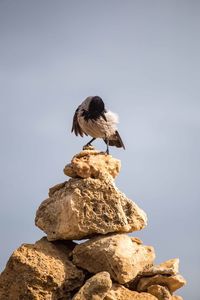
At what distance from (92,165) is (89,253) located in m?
2.07

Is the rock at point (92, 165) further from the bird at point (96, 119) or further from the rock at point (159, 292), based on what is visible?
the rock at point (159, 292)

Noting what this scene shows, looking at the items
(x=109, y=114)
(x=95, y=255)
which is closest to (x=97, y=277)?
(x=95, y=255)

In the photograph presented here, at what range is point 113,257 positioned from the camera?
486 inches

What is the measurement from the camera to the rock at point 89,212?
1291cm

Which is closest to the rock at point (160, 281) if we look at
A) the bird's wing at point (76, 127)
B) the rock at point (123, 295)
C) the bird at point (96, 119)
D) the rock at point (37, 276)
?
the rock at point (123, 295)

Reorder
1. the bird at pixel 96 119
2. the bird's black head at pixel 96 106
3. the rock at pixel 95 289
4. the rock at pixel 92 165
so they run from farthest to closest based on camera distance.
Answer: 1. the bird at pixel 96 119
2. the bird's black head at pixel 96 106
3. the rock at pixel 92 165
4. the rock at pixel 95 289

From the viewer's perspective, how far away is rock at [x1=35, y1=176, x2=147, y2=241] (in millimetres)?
12906

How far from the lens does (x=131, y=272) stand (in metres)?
12.5

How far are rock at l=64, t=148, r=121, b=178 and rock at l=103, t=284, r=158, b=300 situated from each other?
2.59 meters

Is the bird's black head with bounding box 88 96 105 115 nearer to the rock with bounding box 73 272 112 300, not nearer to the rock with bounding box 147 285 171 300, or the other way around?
the rock with bounding box 147 285 171 300

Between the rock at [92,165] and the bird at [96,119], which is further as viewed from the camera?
the bird at [96,119]

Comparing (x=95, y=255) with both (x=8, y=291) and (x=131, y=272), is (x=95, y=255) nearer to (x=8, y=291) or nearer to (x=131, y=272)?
(x=131, y=272)

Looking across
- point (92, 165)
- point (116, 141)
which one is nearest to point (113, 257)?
point (92, 165)

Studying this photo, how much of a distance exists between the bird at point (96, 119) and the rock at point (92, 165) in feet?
8.39
